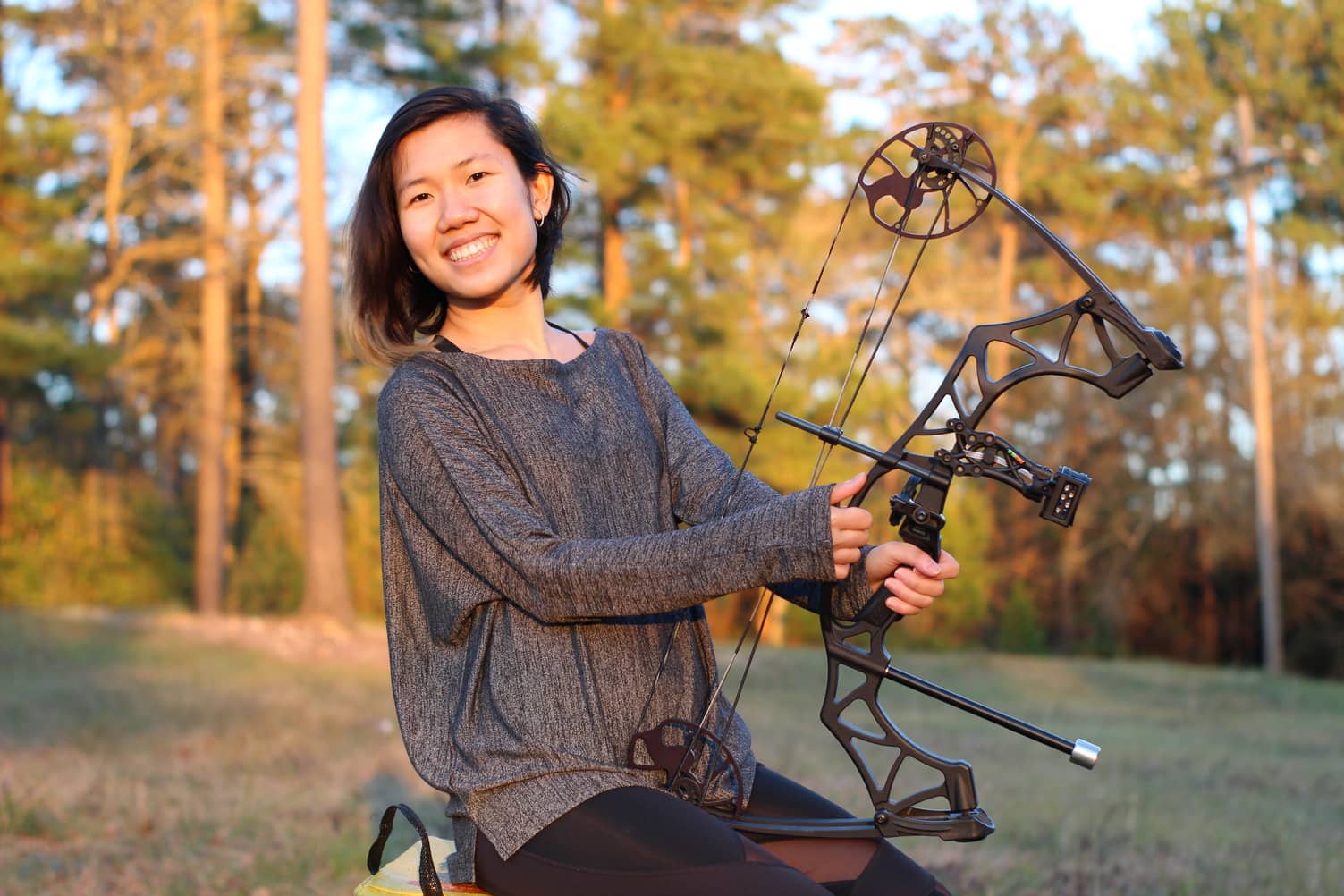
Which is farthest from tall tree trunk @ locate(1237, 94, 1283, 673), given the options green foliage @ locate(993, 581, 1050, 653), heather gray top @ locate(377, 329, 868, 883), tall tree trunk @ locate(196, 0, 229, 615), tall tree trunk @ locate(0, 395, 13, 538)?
heather gray top @ locate(377, 329, 868, 883)

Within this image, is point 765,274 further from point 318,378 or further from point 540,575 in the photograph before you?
point 540,575

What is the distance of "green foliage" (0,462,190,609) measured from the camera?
856 inches

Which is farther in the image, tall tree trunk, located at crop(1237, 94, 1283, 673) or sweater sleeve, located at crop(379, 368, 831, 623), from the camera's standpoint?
tall tree trunk, located at crop(1237, 94, 1283, 673)

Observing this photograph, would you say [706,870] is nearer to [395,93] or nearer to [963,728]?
[963,728]

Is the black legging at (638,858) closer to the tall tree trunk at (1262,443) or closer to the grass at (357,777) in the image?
the grass at (357,777)

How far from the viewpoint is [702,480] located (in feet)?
7.77

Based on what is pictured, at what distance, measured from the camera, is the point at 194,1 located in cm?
1969

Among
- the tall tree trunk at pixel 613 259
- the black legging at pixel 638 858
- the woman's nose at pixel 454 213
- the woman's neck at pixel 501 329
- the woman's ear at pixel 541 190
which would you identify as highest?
the tall tree trunk at pixel 613 259

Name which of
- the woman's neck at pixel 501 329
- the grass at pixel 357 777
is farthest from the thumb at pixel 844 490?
the grass at pixel 357 777

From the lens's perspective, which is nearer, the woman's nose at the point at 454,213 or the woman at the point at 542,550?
the woman at the point at 542,550

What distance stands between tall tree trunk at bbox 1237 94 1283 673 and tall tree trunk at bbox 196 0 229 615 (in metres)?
14.5

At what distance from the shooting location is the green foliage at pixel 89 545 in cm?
2173

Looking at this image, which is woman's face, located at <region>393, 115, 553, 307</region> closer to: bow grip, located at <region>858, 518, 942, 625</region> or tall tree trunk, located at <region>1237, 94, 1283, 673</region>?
bow grip, located at <region>858, 518, 942, 625</region>

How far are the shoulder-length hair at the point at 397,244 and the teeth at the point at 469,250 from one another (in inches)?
4.7
